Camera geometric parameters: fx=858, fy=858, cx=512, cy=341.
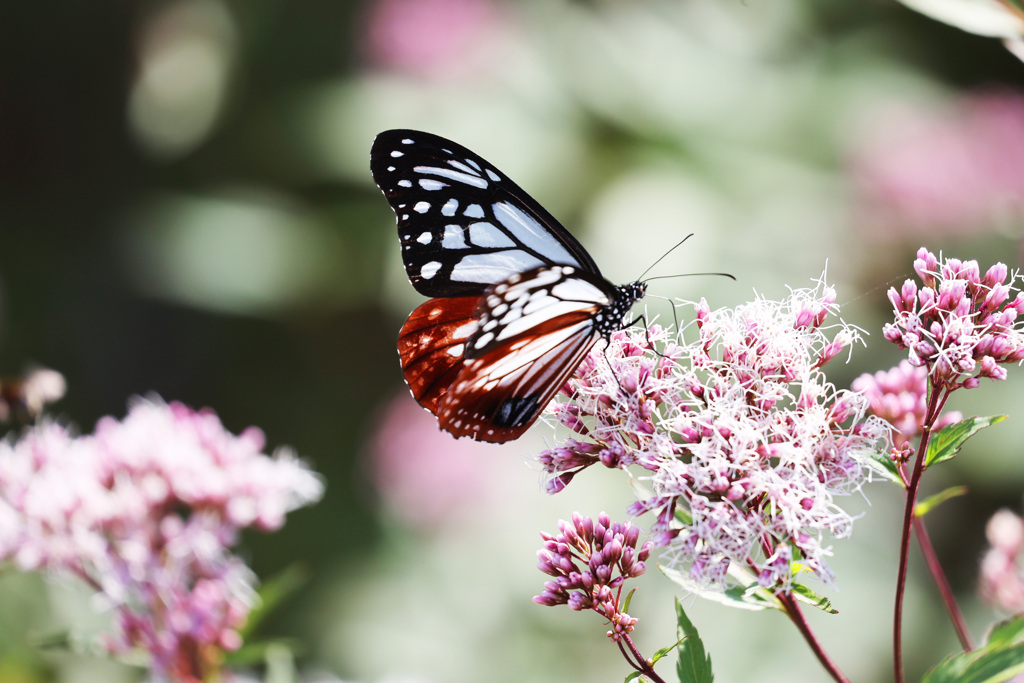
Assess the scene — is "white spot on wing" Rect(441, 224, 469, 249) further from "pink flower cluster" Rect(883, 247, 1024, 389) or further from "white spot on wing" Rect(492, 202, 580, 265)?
"pink flower cluster" Rect(883, 247, 1024, 389)

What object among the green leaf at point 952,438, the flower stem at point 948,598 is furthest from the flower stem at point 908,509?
the flower stem at point 948,598

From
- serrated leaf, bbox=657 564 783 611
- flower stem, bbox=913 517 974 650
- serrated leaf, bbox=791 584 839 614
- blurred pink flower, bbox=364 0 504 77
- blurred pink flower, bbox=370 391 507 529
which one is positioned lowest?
flower stem, bbox=913 517 974 650

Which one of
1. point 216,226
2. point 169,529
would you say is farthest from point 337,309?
point 169,529

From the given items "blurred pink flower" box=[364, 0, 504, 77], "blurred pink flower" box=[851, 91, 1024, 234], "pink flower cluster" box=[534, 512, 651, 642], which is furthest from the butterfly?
"blurred pink flower" box=[364, 0, 504, 77]

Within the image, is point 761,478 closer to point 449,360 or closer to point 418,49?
point 449,360

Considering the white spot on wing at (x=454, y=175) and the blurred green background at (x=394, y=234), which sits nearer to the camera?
the white spot on wing at (x=454, y=175)

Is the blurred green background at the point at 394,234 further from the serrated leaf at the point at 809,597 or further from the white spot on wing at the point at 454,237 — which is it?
the serrated leaf at the point at 809,597
